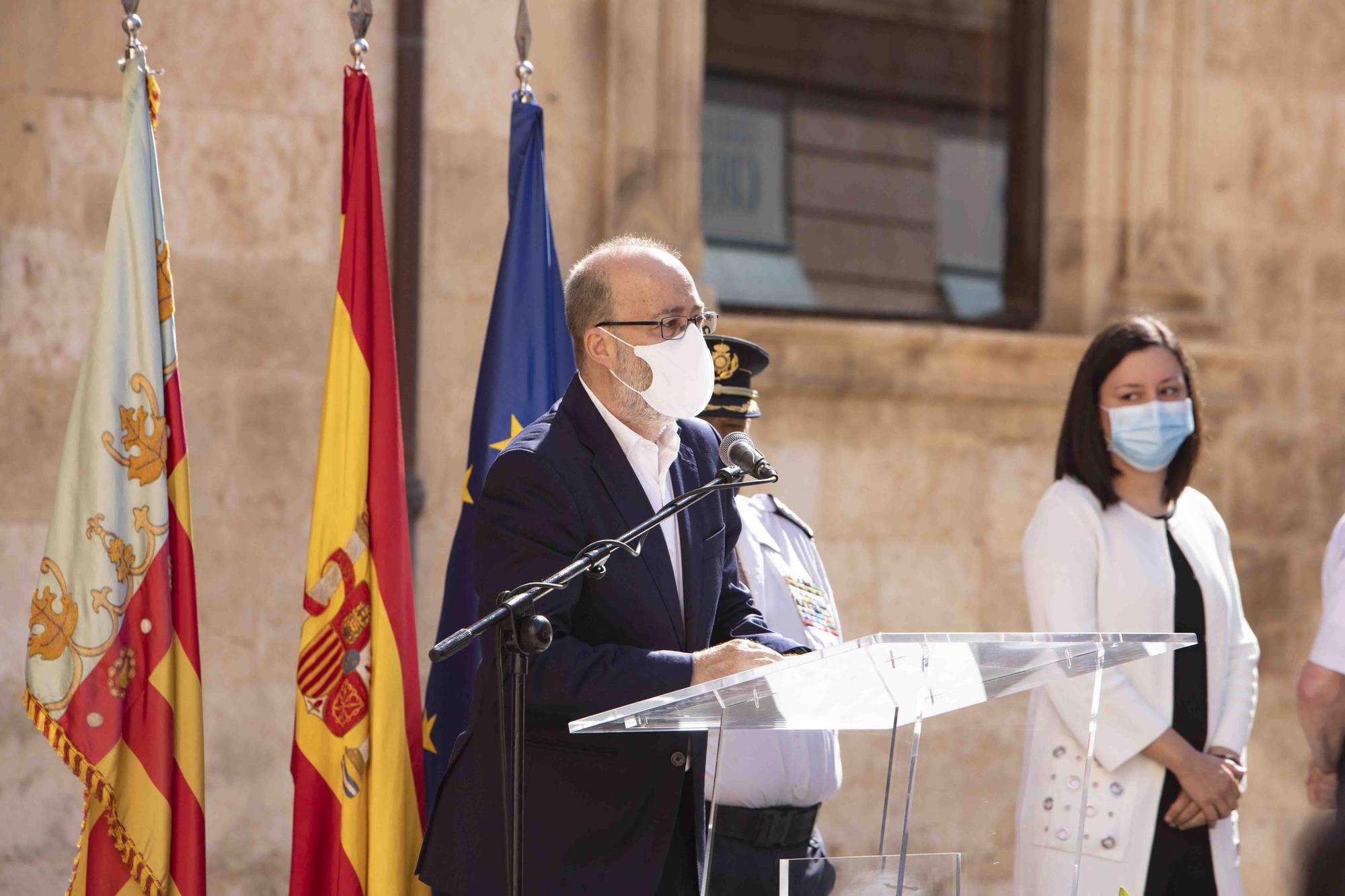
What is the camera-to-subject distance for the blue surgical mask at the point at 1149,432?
12.8 ft

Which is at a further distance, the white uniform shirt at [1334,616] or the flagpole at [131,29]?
the white uniform shirt at [1334,616]

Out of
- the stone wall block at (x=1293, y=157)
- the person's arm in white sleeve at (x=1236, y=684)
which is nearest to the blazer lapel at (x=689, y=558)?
the person's arm in white sleeve at (x=1236, y=684)

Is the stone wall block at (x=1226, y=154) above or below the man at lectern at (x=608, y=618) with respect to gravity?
above

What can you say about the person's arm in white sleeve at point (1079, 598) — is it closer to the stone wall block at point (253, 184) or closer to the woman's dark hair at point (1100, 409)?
the woman's dark hair at point (1100, 409)

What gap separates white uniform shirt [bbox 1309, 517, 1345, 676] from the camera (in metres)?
3.68

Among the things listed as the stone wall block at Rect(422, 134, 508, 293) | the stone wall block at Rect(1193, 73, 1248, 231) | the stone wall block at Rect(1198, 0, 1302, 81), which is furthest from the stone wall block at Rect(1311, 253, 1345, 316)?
the stone wall block at Rect(422, 134, 508, 293)

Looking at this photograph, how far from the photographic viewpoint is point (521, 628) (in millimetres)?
2371

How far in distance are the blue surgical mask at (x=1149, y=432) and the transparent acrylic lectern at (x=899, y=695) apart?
1530 millimetres

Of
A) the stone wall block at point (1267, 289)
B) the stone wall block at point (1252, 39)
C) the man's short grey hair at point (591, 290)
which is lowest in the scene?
the man's short grey hair at point (591, 290)

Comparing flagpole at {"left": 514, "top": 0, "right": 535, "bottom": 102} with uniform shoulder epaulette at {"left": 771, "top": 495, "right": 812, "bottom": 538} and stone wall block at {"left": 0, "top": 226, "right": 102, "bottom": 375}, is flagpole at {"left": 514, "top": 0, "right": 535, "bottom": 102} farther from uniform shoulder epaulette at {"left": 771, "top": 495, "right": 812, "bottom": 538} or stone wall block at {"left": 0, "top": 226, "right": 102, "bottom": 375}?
stone wall block at {"left": 0, "top": 226, "right": 102, "bottom": 375}

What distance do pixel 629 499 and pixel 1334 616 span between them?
1.91 meters

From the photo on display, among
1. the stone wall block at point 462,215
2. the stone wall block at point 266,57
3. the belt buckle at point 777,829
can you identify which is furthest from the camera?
the stone wall block at point 462,215

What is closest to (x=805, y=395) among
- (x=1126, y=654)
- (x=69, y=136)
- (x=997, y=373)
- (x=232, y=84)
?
(x=997, y=373)

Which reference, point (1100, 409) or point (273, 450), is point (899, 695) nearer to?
point (1100, 409)
